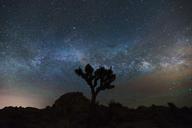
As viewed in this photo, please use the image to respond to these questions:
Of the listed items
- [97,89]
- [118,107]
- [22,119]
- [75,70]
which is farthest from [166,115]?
[22,119]

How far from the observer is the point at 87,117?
31.4m

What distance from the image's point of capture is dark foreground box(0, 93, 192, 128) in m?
29.0

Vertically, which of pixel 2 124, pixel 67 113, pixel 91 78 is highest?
pixel 91 78

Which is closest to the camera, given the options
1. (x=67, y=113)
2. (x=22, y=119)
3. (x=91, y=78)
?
(x=91, y=78)

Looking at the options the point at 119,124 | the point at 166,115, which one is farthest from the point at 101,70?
the point at 166,115

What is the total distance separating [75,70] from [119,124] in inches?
313

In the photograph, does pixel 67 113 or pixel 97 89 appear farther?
pixel 67 113

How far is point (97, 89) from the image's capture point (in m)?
28.0

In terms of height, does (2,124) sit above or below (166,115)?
below

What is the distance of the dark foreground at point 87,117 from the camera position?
2902cm

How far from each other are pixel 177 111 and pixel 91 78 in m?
16.2

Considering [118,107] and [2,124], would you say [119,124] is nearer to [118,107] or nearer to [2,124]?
[118,107]

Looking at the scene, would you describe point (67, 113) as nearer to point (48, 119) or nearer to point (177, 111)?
point (48, 119)

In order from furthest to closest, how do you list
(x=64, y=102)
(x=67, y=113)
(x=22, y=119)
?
1. (x=64, y=102)
2. (x=67, y=113)
3. (x=22, y=119)
